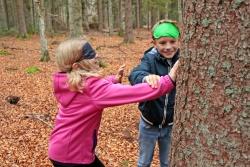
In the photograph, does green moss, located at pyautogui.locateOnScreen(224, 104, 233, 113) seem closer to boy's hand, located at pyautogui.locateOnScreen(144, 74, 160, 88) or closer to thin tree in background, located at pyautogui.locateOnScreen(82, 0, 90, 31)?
boy's hand, located at pyautogui.locateOnScreen(144, 74, 160, 88)

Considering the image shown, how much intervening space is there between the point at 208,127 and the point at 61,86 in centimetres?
142

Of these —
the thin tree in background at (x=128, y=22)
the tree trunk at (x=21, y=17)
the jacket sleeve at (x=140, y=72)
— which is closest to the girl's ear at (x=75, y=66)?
the jacket sleeve at (x=140, y=72)

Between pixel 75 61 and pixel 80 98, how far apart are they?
0.29 meters

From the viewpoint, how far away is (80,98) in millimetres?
3156

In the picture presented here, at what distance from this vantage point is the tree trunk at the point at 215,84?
6.73ft

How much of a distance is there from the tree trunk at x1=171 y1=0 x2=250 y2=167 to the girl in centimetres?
53

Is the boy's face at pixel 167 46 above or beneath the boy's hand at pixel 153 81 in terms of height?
above

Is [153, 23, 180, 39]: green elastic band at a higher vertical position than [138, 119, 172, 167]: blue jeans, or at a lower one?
higher

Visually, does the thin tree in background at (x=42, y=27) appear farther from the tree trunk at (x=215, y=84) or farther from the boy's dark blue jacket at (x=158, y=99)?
the tree trunk at (x=215, y=84)

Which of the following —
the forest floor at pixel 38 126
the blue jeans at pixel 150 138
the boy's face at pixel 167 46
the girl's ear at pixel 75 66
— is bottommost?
the forest floor at pixel 38 126

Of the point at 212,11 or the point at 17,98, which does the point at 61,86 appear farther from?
the point at 17,98

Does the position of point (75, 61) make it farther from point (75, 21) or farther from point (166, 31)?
point (75, 21)

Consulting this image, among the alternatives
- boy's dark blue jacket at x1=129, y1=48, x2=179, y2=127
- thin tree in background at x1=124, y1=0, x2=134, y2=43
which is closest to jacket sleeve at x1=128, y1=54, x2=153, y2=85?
boy's dark blue jacket at x1=129, y1=48, x2=179, y2=127

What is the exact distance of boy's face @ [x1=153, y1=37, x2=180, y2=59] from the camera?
3.57m
